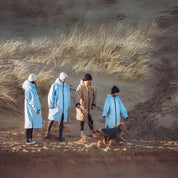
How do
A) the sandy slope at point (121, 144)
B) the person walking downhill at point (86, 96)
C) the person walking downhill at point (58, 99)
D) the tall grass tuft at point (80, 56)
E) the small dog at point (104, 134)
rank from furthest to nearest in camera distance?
the tall grass tuft at point (80, 56)
the person walking downhill at point (86, 96)
the person walking downhill at point (58, 99)
the small dog at point (104, 134)
the sandy slope at point (121, 144)

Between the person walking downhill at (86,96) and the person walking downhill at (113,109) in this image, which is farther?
the person walking downhill at (86,96)

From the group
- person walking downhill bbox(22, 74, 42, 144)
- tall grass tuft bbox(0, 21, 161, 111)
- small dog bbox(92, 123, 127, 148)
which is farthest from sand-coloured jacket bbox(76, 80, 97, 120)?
tall grass tuft bbox(0, 21, 161, 111)

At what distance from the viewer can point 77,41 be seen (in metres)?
13.9

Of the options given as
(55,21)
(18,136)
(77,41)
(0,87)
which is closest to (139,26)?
(77,41)

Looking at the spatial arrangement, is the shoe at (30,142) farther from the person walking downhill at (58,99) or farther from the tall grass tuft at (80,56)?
the tall grass tuft at (80,56)

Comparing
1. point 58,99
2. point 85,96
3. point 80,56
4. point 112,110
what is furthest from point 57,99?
point 80,56

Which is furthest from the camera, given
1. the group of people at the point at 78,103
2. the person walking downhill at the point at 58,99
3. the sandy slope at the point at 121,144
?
the person walking downhill at the point at 58,99

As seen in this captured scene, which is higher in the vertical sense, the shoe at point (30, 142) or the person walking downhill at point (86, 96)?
the person walking downhill at point (86, 96)

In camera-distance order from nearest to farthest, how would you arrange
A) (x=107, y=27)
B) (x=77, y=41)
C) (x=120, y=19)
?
(x=77, y=41)
(x=107, y=27)
(x=120, y=19)

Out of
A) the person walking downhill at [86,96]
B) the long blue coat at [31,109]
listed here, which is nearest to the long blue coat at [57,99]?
the person walking downhill at [86,96]

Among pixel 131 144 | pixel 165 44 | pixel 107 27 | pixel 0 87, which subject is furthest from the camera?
pixel 107 27

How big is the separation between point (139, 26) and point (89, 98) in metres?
8.91

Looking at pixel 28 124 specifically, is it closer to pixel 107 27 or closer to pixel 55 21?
pixel 107 27

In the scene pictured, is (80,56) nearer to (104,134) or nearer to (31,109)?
(31,109)
